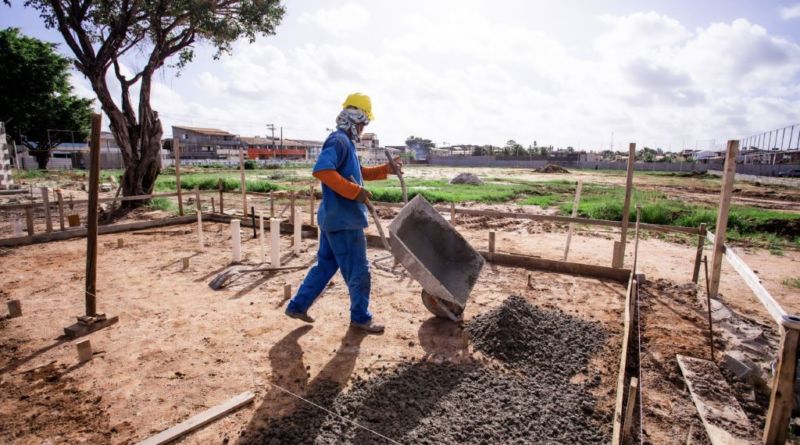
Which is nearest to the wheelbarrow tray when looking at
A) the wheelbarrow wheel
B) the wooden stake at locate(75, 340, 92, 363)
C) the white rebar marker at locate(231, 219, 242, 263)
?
the wheelbarrow wheel

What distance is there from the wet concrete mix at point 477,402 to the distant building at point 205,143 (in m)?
55.0

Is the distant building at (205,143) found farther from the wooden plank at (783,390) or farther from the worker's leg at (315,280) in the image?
the wooden plank at (783,390)

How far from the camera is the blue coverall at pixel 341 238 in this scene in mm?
3525

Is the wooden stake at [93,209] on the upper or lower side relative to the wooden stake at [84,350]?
upper

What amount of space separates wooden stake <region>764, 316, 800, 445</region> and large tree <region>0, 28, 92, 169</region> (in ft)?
115

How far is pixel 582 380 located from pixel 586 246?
590 cm

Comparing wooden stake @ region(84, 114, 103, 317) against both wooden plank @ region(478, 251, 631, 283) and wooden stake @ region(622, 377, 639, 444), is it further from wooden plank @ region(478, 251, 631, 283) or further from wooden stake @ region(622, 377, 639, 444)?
wooden plank @ region(478, 251, 631, 283)

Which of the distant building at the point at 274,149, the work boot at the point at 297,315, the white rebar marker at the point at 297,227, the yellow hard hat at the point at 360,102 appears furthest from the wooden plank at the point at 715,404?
the distant building at the point at 274,149

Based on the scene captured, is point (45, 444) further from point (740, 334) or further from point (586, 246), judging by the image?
point (586, 246)

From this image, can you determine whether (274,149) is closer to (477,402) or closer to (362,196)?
(362,196)

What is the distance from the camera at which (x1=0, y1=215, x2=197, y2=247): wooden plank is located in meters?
7.12

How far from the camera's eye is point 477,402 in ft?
8.98

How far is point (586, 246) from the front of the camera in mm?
8359

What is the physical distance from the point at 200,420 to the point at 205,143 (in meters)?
64.5
